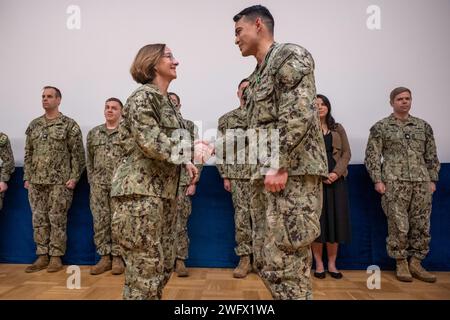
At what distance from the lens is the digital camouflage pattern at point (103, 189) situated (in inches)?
119

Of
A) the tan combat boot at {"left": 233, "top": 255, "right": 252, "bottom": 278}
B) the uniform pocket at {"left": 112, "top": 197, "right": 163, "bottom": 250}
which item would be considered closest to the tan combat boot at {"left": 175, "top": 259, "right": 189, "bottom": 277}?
the tan combat boot at {"left": 233, "top": 255, "right": 252, "bottom": 278}

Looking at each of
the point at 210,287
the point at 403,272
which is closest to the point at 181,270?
the point at 210,287

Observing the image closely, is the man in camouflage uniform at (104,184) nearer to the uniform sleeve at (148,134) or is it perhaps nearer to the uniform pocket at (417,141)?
the uniform sleeve at (148,134)

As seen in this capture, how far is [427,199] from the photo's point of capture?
2764 mm

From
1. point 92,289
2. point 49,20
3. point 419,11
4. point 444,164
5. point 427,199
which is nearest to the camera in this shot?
point 92,289

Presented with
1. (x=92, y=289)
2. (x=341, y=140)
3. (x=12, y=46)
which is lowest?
(x=92, y=289)

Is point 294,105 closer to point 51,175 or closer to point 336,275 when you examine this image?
point 336,275

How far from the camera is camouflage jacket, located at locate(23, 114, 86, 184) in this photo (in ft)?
10.1

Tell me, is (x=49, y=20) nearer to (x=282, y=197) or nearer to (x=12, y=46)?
(x=12, y=46)

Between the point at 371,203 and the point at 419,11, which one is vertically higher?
the point at 419,11

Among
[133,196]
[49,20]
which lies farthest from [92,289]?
[49,20]

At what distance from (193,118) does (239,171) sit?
924 mm

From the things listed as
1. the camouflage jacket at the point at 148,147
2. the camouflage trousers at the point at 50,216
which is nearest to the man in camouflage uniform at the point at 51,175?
the camouflage trousers at the point at 50,216

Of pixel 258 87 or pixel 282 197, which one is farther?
pixel 258 87
